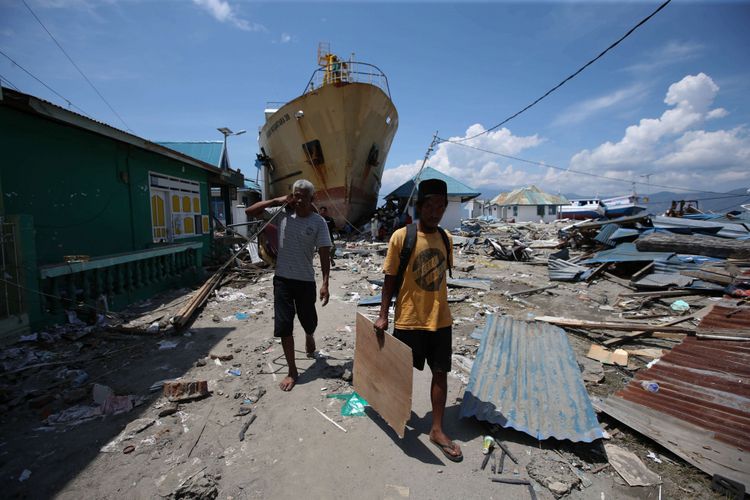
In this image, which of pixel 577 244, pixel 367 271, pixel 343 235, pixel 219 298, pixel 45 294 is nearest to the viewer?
pixel 45 294

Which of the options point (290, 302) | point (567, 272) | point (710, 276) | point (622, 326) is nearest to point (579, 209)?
point (567, 272)

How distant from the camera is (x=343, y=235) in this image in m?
16.7

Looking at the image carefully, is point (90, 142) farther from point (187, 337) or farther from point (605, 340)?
point (605, 340)

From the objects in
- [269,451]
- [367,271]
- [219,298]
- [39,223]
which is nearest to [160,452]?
[269,451]

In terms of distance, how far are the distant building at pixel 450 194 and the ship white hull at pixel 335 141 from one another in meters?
4.37

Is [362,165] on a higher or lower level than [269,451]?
higher

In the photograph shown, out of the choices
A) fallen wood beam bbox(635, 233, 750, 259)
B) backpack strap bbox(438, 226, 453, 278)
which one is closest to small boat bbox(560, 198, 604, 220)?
fallen wood beam bbox(635, 233, 750, 259)

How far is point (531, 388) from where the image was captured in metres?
2.66

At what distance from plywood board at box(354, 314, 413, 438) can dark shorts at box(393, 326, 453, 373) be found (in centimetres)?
12

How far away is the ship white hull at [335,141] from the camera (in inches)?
501

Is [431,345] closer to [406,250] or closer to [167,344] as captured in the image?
[406,250]

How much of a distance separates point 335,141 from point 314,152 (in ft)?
3.69

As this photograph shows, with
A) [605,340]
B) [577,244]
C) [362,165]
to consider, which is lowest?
[605,340]

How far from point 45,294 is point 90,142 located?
310cm
